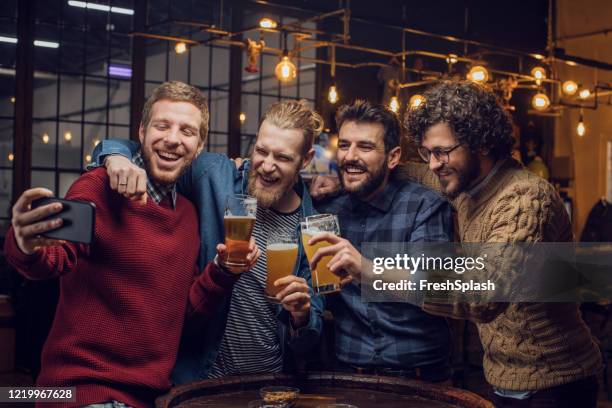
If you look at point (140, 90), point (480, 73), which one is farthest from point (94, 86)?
point (480, 73)

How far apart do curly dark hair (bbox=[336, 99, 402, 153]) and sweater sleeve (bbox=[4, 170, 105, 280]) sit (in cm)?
87

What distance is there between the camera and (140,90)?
775cm

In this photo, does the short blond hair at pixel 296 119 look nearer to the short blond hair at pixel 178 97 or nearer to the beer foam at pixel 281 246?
the short blond hair at pixel 178 97

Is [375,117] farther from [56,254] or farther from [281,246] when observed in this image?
[56,254]

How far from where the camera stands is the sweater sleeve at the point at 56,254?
1.76 meters

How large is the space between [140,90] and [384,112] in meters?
5.68

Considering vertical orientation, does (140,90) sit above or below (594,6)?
below

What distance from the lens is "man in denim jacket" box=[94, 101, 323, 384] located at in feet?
7.30

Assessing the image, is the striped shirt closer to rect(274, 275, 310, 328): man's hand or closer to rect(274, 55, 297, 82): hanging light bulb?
rect(274, 275, 310, 328): man's hand

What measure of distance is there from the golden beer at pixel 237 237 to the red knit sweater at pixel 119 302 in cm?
8

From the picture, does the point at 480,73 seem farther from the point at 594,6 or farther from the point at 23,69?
the point at 594,6

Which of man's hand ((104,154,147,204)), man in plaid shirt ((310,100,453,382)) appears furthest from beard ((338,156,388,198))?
man's hand ((104,154,147,204))

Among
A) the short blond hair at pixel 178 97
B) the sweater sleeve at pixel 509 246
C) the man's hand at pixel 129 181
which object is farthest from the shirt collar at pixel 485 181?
the man's hand at pixel 129 181

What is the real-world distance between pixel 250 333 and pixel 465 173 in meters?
0.82
